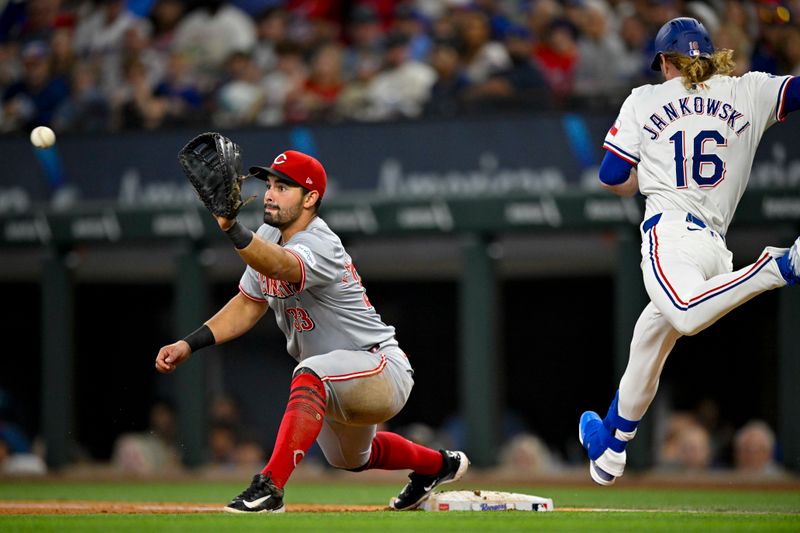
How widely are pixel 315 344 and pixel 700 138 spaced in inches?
76.5

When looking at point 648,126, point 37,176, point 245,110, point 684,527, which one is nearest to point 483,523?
point 684,527

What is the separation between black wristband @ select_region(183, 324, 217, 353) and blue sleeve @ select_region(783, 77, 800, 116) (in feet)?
9.11

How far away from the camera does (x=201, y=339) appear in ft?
18.2

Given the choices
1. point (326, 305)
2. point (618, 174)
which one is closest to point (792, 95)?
point (618, 174)

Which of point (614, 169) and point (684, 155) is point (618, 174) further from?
point (684, 155)

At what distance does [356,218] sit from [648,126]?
5.81m

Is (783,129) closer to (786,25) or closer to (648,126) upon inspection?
(786,25)

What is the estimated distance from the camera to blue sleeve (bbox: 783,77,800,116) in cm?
522

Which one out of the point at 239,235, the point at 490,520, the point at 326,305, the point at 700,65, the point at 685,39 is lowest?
the point at 490,520

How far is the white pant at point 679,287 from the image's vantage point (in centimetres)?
489

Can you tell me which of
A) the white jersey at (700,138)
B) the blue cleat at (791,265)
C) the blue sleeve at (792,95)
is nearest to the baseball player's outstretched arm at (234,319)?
the white jersey at (700,138)

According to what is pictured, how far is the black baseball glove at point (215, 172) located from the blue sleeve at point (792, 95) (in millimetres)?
2386

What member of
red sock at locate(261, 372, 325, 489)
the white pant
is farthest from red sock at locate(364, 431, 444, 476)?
the white pant

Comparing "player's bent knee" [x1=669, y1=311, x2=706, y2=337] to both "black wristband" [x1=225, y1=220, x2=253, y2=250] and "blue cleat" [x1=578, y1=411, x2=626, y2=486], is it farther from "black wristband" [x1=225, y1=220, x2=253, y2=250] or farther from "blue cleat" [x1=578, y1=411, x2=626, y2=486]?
"black wristband" [x1=225, y1=220, x2=253, y2=250]
